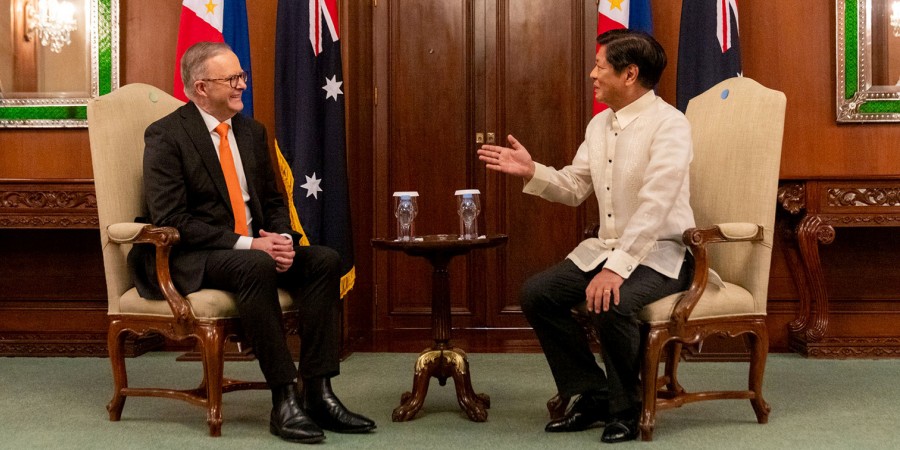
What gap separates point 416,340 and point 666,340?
2483mm

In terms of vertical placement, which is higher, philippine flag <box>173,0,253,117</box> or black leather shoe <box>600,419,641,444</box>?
philippine flag <box>173,0,253,117</box>

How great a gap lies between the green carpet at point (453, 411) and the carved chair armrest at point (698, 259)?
0.40 m

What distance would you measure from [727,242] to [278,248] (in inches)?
62.2

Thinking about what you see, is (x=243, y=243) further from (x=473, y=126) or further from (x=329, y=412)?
(x=473, y=126)

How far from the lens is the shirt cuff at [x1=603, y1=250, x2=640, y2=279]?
2.97 meters

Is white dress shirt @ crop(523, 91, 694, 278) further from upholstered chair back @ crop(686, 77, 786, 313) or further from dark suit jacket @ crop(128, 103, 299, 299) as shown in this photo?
dark suit jacket @ crop(128, 103, 299, 299)

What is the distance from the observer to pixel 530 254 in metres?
5.62

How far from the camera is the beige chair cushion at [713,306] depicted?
3.01 m

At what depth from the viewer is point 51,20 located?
516 centimetres

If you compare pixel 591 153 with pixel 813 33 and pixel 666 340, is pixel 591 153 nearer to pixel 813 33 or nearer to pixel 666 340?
pixel 666 340

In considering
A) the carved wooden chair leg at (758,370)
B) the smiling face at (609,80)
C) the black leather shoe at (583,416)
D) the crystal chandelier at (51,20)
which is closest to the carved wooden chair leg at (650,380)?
the black leather shoe at (583,416)

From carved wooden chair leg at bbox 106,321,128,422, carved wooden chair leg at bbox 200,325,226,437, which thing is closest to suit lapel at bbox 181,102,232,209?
carved wooden chair leg at bbox 200,325,226,437

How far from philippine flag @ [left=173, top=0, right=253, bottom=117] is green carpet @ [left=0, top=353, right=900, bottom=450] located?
4.86 ft

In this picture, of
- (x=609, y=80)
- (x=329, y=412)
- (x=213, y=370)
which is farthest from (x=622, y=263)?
(x=213, y=370)
